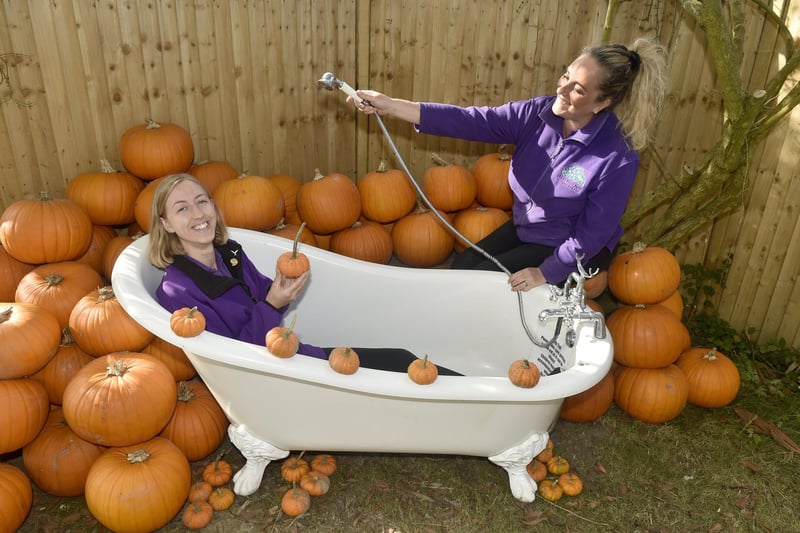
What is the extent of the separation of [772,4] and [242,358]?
3047 millimetres

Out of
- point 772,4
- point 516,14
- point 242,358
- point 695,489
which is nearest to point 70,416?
point 242,358

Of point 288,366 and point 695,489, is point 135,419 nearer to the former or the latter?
point 288,366

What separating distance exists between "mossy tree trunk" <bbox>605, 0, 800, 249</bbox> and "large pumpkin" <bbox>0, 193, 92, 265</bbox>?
2924mm

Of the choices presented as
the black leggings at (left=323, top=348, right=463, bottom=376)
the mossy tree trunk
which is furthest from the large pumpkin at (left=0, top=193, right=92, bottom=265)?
the mossy tree trunk

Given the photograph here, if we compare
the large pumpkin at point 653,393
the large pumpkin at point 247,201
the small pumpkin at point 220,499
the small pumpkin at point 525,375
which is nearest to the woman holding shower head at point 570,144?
the large pumpkin at point 653,393

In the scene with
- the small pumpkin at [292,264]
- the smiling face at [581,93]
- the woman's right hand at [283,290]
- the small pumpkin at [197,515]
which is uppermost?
the smiling face at [581,93]

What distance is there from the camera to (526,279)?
9.16 ft

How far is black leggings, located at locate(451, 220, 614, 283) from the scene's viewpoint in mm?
3018

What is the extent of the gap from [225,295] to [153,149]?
1291 mm

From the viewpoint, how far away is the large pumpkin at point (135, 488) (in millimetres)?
2250

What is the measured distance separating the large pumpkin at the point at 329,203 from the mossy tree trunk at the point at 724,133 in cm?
159

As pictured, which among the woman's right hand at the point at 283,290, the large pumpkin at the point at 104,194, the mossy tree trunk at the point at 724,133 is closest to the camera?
the woman's right hand at the point at 283,290

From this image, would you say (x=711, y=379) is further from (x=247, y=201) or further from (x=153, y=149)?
(x=153, y=149)

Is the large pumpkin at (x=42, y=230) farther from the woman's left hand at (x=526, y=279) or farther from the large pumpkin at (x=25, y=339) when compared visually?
the woman's left hand at (x=526, y=279)
